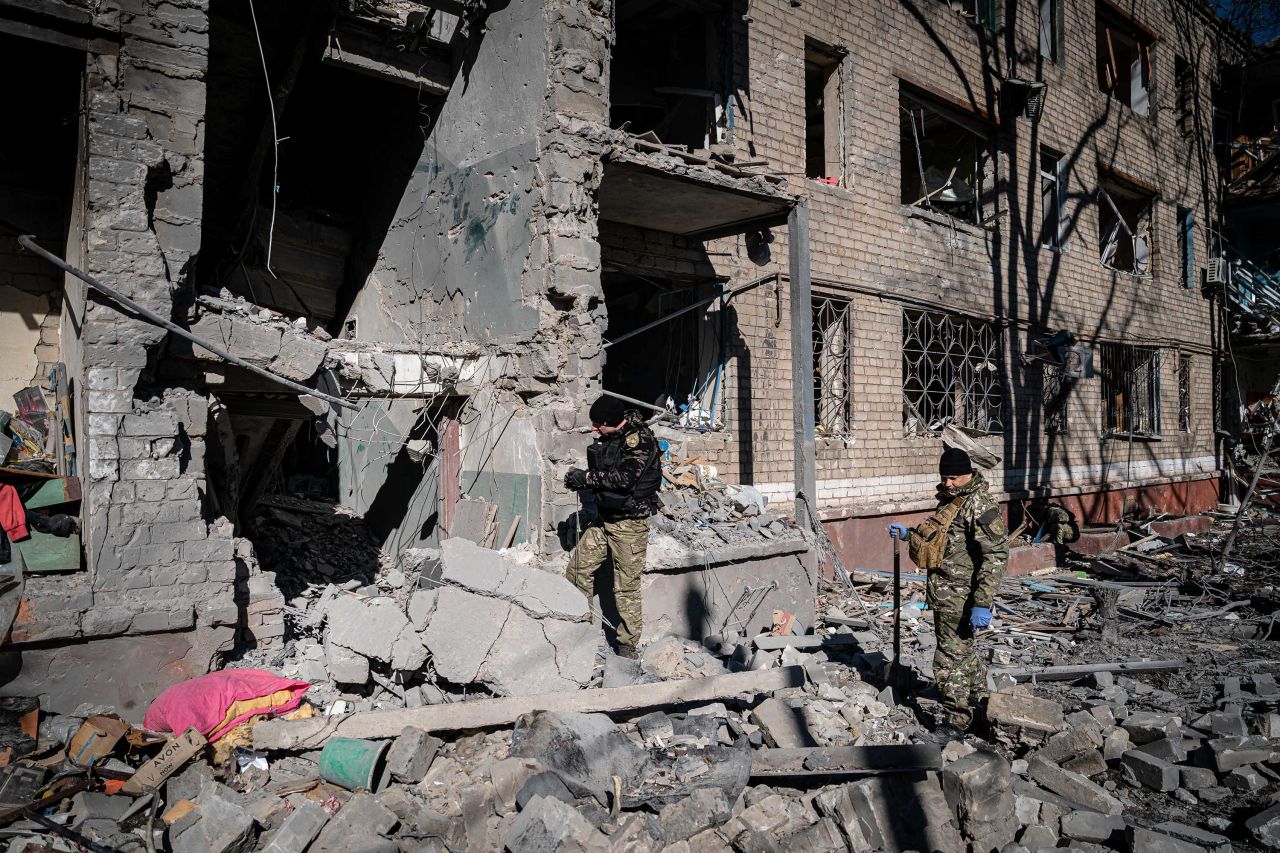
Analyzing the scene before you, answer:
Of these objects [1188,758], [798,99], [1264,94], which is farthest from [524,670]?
[1264,94]

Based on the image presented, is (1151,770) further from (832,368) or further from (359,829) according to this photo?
(832,368)

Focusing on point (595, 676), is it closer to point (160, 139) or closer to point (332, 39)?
point (160, 139)

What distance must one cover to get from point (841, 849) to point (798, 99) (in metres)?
8.27

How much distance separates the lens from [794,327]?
Answer: 7.80m

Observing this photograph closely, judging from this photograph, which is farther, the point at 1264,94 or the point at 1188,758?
the point at 1264,94

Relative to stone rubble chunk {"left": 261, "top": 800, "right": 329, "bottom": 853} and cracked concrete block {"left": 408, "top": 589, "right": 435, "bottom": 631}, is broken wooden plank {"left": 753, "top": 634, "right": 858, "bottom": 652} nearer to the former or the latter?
cracked concrete block {"left": 408, "top": 589, "right": 435, "bottom": 631}

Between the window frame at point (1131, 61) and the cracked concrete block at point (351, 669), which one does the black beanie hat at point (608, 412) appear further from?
the window frame at point (1131, 61)

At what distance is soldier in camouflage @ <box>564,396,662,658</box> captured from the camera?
552cm

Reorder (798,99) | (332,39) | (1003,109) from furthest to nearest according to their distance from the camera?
(1003,109) → (798,99) → (332,39)

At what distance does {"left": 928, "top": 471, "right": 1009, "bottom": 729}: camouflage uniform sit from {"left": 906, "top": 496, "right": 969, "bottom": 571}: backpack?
30mm

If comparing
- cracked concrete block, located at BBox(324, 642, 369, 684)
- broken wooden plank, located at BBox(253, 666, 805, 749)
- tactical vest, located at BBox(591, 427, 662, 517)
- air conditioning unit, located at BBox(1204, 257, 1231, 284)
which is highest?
air conditioning unit, located at BBox(1204, 257, 1231, 284)

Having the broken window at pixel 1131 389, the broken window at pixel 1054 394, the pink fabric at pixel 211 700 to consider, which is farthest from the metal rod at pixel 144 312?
the broken window at pixel 1131 389

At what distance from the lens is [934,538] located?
515cm

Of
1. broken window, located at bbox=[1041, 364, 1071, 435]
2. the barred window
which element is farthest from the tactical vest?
broken window, located at bbox=[1041, 364, 1071, 435]
